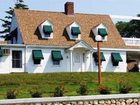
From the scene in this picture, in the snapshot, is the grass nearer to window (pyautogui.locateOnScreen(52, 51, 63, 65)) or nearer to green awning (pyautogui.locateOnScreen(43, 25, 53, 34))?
window (pyautogui.locateOnScreen(52, 51, 63, 65))

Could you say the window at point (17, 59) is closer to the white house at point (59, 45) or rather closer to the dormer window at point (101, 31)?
the white house at point (59, 45)

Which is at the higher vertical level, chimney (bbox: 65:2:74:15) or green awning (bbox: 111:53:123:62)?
chimney (bbox: 65:2:74:15)

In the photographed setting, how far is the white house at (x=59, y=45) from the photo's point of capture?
43.0 meters

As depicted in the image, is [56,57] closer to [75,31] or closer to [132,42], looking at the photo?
[75,31]

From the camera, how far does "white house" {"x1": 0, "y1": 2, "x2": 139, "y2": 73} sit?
141 feet

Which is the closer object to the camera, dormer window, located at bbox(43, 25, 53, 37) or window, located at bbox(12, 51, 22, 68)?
window, located at bbox(12, 51, 22, 68)

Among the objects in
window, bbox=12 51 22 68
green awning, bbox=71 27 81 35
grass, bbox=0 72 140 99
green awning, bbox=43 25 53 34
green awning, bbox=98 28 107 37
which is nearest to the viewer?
grass, bbox=0 72 140 99

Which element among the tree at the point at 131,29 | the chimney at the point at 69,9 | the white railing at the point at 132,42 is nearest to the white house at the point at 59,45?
the chimney at the point at 69,9

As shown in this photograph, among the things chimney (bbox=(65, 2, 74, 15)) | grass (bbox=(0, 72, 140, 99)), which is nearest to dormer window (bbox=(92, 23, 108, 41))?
chimney (bbox=(65, 2, 74, 15))

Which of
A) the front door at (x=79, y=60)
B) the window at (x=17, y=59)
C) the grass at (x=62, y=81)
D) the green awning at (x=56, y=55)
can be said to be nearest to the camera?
the grass at (x=62, y=81)

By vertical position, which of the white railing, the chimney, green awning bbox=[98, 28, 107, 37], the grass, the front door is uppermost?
the chimney

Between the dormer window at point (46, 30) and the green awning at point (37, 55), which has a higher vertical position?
the dormer window at point (46, 30)

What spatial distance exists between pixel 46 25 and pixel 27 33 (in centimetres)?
194

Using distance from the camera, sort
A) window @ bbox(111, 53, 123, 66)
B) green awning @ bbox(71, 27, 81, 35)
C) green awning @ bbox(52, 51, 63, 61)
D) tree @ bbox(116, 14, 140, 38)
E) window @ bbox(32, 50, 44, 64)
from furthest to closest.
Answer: tree @ bbox(116, 14, 140, 38), window @ bbox(111, 53, 123, 66), green awning @ bbox(71, 27, 81, 35), green awning @ bbox(52, 51, 63, 61), window @ bbox(32, 50, 44, 64)
